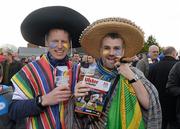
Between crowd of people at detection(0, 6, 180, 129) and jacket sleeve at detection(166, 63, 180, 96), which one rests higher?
crowd of people at detection(0, 6, 180, 129)

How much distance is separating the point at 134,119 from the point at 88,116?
38 centimetres

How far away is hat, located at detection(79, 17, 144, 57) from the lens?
3.10 m

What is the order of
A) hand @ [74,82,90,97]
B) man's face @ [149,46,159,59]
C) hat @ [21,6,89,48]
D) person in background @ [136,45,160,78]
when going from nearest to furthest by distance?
hand @ [74,82,90,97], hat @ [21,6,89,48], person in background @ [136,45,160,78], man's face @ [149,46,159,59]

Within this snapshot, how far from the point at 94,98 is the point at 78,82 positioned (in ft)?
0.70

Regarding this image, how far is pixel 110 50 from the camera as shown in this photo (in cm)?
308

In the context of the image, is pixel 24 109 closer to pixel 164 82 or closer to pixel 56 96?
pixel 56 96

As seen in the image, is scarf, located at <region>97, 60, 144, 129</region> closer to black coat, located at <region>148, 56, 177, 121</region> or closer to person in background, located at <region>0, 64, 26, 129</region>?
person in background, located at <region>0, 64, 26, 129</region>

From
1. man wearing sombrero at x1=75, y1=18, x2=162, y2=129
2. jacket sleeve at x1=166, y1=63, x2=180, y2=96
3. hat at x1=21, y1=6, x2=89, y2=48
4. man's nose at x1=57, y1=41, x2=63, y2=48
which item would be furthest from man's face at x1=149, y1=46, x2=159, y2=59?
man's nose at x1=57, y1=41, x2=63, y2=48

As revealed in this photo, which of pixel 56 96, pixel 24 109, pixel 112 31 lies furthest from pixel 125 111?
pixel 24 109

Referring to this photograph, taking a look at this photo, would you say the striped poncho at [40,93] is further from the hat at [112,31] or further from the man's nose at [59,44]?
the hat at [112,31]

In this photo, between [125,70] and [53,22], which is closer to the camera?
[125,70]

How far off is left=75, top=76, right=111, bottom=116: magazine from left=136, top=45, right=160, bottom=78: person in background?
476cm

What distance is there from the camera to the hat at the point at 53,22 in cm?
340

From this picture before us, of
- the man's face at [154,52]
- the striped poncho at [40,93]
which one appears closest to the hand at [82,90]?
the striped poncho at [40,93]
